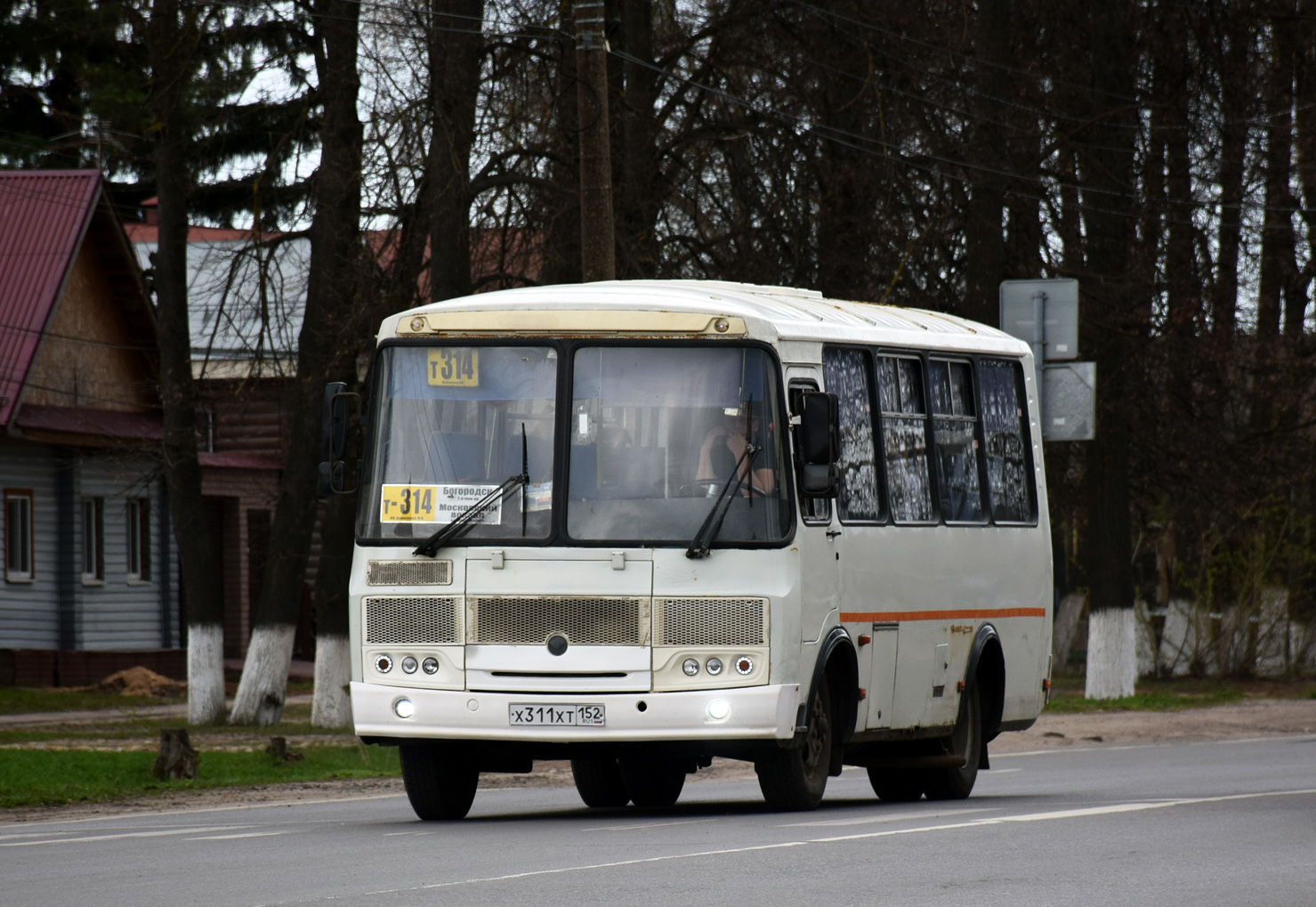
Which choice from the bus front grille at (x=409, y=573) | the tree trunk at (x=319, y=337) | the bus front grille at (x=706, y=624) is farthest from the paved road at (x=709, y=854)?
the tree trunk at (x=319, y=337)

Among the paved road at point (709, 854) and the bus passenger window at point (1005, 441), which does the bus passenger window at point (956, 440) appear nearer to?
the bus passenger window at point (1005, 441)

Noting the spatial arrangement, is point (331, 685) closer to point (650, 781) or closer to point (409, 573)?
point (650, 781)

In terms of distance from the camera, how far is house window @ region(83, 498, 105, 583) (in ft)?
131

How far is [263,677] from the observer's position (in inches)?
1157

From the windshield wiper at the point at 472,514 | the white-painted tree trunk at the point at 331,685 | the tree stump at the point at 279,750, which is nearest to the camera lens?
the windshield wiper at the point at 472,514

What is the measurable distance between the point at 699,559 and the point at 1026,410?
4.79 m

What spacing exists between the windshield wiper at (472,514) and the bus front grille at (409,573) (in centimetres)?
7

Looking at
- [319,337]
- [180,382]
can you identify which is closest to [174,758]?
[319,337]

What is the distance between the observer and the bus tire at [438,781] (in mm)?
13430

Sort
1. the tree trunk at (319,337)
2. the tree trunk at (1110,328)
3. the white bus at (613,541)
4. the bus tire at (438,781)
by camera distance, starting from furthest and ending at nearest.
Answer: the tree trunk at (1110,328)
the tree trunk at (319,337)
the bus tire at (438,781)
the white bus at (613,541)

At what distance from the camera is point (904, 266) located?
26922 millimetres

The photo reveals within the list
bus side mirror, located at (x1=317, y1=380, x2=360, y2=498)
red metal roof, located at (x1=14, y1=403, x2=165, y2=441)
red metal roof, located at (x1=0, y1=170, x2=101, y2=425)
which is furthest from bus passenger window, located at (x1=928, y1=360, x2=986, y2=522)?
red metal roof, located at (x1=0, y1=170, x2=101, y2=425)

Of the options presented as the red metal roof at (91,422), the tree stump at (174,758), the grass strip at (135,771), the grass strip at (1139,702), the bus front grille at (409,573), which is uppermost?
the red metal roof at (91,422)

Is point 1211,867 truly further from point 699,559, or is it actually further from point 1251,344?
point 1251,344
